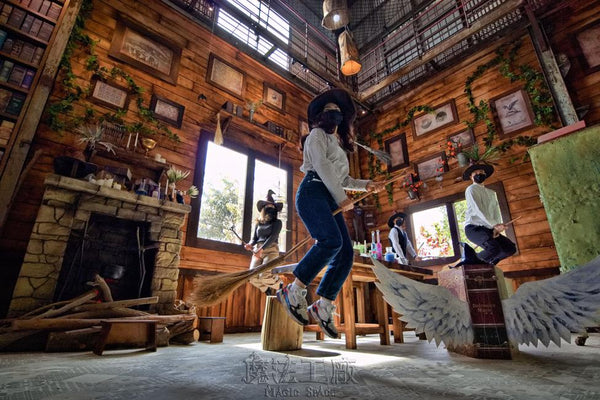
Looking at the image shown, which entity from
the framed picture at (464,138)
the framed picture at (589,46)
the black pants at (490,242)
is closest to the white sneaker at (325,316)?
the black pants at (490,242)

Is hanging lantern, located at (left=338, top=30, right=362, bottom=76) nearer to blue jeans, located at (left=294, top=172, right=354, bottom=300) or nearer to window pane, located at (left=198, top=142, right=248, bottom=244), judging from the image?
window pane, located at (left=198, top=142, right=248, bottom=244)

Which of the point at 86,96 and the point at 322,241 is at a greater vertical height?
the point at 86,96

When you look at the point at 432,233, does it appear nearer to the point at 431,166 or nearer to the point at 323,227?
the point at 431,166

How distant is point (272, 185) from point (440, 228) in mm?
4618

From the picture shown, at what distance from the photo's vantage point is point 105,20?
5711mm

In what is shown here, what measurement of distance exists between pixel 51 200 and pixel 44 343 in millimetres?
1703

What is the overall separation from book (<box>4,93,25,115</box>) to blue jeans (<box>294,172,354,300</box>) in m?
4.69

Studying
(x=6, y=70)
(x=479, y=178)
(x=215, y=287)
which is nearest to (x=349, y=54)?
(x=479, y=178)

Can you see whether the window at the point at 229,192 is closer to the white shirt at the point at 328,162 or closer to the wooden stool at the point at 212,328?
the wooden stool at the point at 212,328

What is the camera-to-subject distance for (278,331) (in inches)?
124

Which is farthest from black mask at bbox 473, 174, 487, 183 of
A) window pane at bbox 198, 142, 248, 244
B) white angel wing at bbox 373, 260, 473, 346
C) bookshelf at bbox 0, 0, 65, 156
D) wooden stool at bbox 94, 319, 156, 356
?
bookshelf at bbox 0, 0, 65, 156

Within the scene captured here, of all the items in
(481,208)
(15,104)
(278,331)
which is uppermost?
(15,104)

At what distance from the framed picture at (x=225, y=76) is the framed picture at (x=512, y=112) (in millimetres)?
6566

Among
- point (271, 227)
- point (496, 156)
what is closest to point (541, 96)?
point (496, 156)
